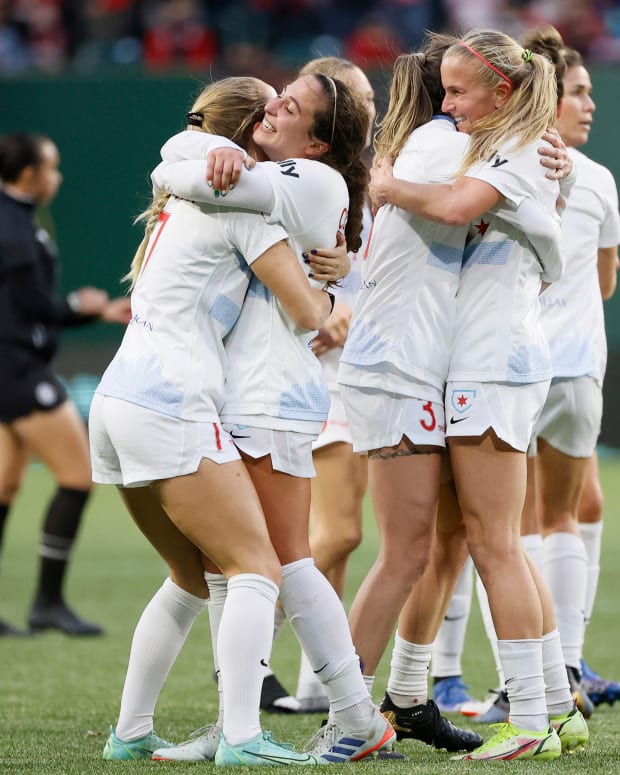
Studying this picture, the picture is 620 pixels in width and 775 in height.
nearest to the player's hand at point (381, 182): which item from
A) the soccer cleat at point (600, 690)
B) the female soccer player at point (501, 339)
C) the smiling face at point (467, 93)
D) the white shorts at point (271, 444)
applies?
the female soccer player at point (501, 339)

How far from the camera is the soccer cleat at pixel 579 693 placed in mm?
4664

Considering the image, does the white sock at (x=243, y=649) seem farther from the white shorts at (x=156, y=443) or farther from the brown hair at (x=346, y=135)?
the brown hair at (x=346, y=135)

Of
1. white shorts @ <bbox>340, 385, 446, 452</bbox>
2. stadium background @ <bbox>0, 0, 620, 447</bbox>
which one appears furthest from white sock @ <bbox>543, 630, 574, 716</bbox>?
stadium background @ <bbox>0, 0, 620, 447</bbox>

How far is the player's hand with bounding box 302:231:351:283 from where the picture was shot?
3643 mm

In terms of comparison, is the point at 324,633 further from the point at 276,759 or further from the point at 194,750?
the point at 194,750

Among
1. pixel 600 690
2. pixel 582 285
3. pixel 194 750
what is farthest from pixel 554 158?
pixel 600 690

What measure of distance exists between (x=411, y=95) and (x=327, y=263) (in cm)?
66

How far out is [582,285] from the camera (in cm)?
487

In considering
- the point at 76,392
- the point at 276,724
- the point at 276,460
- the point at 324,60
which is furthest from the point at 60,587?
the point at 76,392

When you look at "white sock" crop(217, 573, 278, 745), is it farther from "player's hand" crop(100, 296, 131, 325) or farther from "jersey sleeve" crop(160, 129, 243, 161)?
"player's hand" crop(100, 296, 131, 325)

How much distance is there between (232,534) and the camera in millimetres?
3455

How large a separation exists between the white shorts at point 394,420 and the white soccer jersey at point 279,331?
24 centimetres

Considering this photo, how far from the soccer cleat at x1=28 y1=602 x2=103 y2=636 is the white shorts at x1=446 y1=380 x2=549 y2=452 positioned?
3.53 meters

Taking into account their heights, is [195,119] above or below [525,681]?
above
